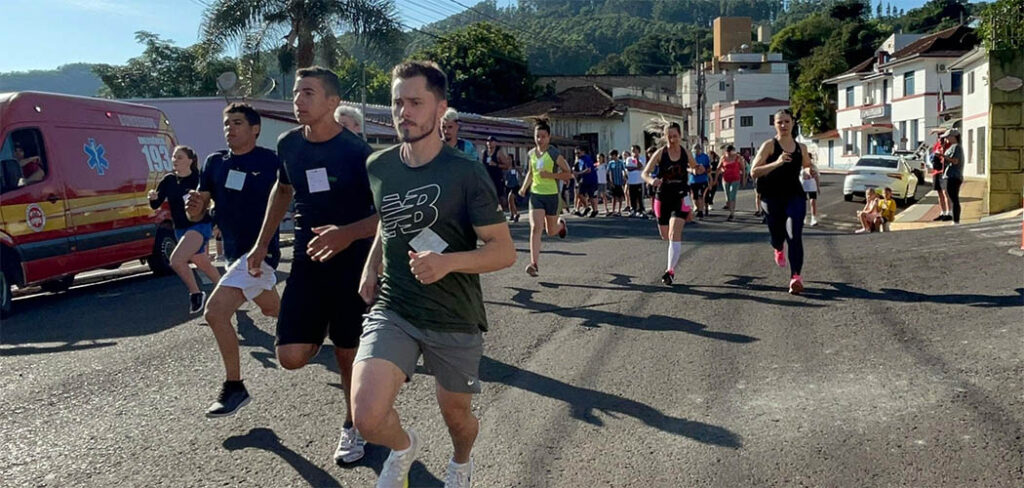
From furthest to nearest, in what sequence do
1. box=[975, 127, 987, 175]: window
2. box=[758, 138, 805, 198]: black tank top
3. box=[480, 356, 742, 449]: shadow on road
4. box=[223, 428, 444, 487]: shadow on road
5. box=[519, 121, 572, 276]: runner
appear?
box=[975, 127, 987, 175]: window → box=[519, 121, 572, 276]: runner → box=[758, 138, 805, 198]: black tank top → box=[480, 356, 742, 449]: shadow on road → box=[223, 428, 444, 487]: shadow on road

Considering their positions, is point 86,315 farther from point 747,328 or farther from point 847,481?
point 847,481

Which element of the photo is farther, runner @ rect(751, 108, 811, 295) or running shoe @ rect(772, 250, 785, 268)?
running shoe @ rect(772, 250, 785, 268)

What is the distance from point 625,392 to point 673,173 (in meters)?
4.53

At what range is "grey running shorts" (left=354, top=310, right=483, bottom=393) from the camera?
11.5ft

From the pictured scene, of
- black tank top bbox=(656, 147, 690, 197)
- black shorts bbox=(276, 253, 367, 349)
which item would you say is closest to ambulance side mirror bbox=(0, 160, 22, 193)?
black tank top bbox=(656, 147, 690, 197)

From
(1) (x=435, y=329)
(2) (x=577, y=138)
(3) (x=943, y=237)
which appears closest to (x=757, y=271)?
(3) (x=943, y=237)

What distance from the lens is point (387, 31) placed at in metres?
24.2

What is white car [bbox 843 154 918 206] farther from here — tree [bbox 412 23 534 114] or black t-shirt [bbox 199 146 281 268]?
tree [bbox 412 23 534 114]

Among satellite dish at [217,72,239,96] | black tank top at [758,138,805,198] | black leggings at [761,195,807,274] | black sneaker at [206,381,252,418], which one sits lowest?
black sneaker at [206,381,252,418]

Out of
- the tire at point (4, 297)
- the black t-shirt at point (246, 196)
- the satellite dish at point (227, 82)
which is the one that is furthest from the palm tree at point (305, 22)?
Answer: the black t-shirt at point (246, 196)

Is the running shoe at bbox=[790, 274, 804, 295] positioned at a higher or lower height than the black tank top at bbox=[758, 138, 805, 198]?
lower

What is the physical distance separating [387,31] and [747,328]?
728 inches

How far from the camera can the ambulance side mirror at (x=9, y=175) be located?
10.5 m

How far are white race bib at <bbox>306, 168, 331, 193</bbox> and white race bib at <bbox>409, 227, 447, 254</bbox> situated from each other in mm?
1207
